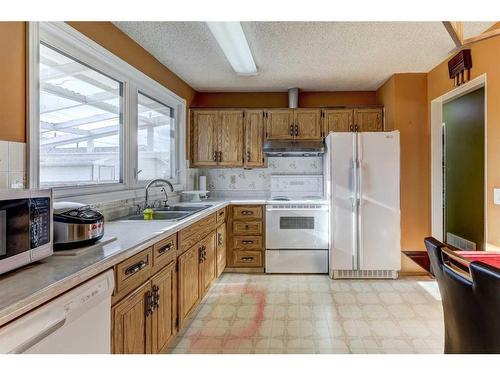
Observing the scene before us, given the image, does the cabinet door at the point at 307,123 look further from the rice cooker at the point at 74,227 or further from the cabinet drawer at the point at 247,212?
the rice cooker at the point at 74,227

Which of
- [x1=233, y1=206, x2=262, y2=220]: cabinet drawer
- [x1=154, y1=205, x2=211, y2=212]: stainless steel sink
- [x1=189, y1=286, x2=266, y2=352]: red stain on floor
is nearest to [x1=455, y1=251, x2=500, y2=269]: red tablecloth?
[x1=189, y1=286, x2=266, y2=352]: red stain on floor

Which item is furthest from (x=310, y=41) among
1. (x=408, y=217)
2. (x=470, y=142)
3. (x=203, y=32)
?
(x=470, y=142)

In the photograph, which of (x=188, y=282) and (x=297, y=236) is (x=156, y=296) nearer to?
(x=188, y=282)

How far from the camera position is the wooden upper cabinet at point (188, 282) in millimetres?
2227

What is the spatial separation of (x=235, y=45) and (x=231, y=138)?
5.51 ft

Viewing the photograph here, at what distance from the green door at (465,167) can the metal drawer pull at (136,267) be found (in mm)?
3778

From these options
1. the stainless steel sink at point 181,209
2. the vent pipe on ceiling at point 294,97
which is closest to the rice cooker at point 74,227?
the stainless steel sink at point 181,209

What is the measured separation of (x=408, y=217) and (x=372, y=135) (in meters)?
1.10

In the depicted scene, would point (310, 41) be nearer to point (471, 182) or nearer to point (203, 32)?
point (203, 32)

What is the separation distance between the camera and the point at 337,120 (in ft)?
13.5

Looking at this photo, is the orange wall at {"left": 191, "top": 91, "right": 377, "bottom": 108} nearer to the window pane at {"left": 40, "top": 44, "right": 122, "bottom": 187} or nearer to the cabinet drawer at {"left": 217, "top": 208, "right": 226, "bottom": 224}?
the cabinet drawer at {"left": 217, "top": 208, "right": 226, "bottom": 224}

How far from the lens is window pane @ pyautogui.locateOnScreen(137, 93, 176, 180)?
10.1 feet

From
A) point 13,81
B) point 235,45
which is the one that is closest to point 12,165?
point 13,81

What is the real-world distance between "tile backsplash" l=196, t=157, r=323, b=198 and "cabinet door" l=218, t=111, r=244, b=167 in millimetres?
312
